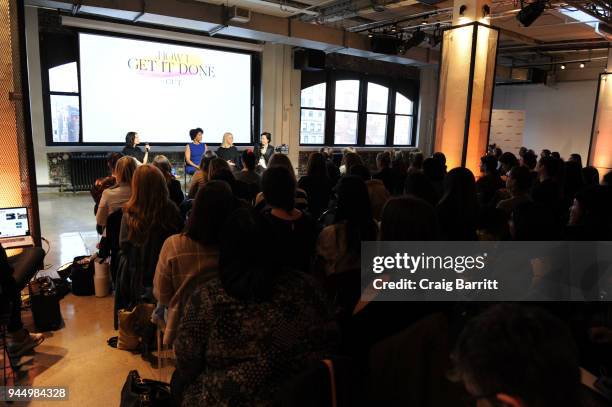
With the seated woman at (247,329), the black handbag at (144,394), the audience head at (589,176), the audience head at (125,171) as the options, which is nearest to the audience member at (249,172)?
the audience head at (125,171)

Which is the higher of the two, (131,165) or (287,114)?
(287,114)

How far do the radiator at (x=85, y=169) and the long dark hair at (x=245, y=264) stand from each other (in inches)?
348

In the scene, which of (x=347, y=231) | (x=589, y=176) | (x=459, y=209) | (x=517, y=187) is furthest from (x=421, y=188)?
(x=589, y=176)

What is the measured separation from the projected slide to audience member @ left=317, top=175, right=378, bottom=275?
8305 mm

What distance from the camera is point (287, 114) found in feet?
38.2

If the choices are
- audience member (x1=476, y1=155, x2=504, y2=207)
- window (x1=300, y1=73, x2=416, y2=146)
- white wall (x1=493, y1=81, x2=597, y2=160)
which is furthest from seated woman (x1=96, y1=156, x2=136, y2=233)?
white wall (x1=493, y1=81, x2=597, y2=160)

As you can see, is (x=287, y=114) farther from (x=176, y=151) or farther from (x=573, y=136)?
(x=573, y=136)

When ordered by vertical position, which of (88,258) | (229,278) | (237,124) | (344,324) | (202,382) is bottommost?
(88,258)

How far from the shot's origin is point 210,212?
1972mm

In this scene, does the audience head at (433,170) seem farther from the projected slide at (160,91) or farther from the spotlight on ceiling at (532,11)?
the projected slide at (160,91)

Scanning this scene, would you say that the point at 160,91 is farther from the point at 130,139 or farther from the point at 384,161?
the point at 384,161

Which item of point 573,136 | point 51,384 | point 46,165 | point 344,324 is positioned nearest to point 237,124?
point 46,165

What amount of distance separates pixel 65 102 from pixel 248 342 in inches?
358

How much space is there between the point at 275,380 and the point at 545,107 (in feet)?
53.2
